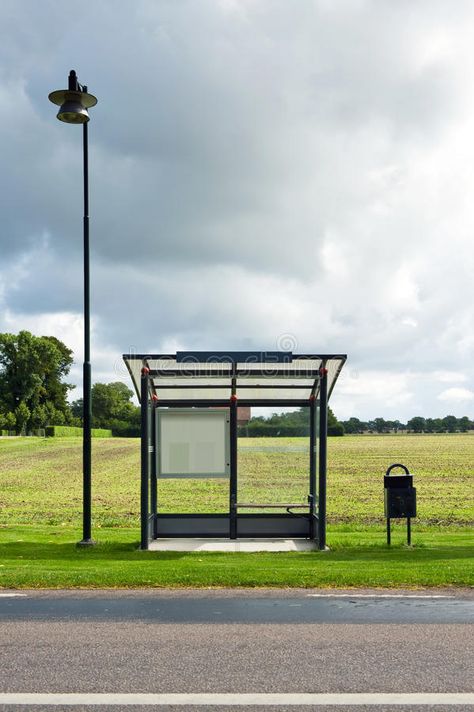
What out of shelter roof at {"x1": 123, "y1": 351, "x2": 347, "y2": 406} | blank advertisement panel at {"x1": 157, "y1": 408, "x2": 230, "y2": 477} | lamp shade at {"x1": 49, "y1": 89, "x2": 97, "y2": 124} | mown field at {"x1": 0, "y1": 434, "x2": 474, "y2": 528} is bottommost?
mown field at {"x1": 0, "y1": 434, "x2": 474, "y2": 528}

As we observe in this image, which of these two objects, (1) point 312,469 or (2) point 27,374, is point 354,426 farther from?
(1) point 312,469

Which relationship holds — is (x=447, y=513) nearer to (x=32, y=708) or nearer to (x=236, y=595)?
(x=236, y=595)

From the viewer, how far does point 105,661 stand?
5781mm

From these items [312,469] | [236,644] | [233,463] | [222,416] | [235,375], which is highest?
[235,375]

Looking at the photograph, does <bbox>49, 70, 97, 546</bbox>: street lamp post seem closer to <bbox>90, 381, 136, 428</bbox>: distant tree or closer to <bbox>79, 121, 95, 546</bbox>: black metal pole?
<bbox>79, 121, 95, 546</bbox>: black metal pole

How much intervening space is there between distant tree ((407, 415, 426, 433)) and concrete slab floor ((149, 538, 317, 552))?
182473 millimetres

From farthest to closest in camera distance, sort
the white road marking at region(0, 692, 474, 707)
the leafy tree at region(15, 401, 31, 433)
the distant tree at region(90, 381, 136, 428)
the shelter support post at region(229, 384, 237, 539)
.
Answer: the distant tree at region(90, 381, 136, 428), the leafy tree at region(15, 401, 31, 433), the shelter support post at region(229, 384, 237, 539), the white road marking at region(0, 692, 474, 707)

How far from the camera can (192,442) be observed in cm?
1336

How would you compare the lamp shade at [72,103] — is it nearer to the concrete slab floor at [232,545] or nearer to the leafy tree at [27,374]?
the concrete slab floor at [232,545]

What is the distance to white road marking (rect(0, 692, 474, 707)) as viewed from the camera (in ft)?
16.0

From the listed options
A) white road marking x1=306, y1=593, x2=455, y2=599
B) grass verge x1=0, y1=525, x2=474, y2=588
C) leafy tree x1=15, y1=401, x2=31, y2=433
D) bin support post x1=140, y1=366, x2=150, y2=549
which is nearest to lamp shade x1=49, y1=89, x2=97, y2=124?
bin support post x1=140, y1=366, x2=150, y2=549

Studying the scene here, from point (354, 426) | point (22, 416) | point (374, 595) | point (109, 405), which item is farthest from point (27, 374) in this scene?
point (374, 595)

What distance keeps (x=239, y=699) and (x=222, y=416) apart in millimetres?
8603

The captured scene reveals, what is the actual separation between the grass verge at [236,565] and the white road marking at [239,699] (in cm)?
396
